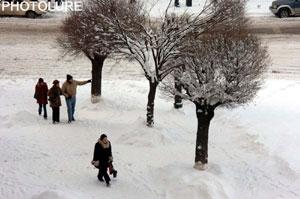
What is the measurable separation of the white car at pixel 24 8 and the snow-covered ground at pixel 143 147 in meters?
8.56

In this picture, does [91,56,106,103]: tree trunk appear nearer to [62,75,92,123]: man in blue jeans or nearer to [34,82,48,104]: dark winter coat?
[62,75,92,123]: man in blue jeans

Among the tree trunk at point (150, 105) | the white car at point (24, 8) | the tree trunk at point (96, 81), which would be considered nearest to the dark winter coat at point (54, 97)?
the tree trunk at point (96, 81)

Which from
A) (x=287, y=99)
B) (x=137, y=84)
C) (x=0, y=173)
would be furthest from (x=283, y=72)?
(x=0, y=173)

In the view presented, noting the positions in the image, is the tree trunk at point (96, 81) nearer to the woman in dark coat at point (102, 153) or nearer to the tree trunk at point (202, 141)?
the tree trunk at point (202, 141)

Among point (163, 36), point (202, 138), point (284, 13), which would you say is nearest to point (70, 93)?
point (163, 36)

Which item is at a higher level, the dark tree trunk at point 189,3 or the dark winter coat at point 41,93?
the dark tree trunk at point 189,3

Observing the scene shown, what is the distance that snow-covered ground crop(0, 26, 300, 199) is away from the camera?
12852mm

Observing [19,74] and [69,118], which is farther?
[19,74]

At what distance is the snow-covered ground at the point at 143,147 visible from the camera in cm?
1285

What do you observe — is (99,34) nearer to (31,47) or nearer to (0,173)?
(0,173)

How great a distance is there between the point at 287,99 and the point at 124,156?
7.19 m

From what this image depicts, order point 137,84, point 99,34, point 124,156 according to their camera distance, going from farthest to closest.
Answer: point 137,84 → point 99,34 → point 124,156

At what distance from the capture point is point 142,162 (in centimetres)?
1433

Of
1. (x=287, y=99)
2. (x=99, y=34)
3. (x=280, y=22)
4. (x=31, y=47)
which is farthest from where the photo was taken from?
(x=280, y=22)
